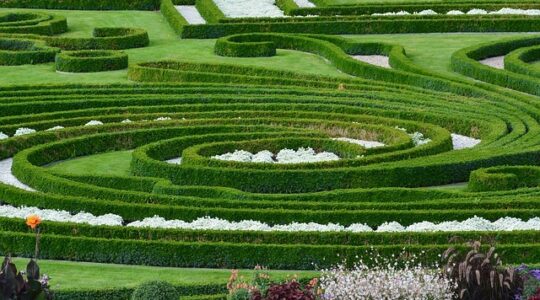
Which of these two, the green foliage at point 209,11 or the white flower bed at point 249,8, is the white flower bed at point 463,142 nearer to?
the green foliage at point 209,11

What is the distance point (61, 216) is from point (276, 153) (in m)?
8.22

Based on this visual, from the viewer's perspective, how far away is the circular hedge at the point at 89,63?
4959 centimetres

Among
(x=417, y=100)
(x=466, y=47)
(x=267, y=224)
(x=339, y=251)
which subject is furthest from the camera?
(x=466, y=47)

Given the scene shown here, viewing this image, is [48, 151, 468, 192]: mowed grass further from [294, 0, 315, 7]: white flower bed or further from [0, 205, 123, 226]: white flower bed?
[294, 0, 315, 7]: white flower bed

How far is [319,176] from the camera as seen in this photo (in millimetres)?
30953

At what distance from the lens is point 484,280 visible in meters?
20.4

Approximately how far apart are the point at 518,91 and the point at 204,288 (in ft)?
74.7

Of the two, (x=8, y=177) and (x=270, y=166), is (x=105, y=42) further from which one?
(x=270, y=166)

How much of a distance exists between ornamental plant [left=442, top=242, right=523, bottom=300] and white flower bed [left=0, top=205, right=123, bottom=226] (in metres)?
8.47

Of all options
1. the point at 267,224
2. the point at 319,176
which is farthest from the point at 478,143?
the point at 267,224

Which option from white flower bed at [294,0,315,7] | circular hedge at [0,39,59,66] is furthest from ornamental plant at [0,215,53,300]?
→ white flower bed at [294,0,315,7]

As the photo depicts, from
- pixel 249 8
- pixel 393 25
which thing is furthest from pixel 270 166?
pixel 249 8

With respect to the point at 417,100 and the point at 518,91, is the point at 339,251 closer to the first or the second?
the point at 417,100

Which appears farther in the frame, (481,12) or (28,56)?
(481,12)
